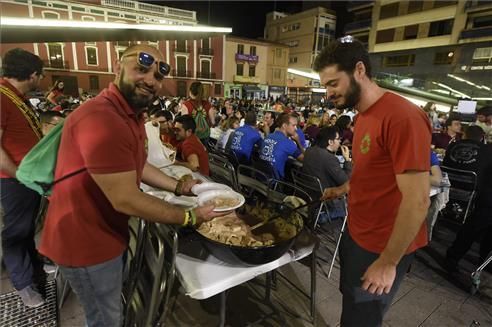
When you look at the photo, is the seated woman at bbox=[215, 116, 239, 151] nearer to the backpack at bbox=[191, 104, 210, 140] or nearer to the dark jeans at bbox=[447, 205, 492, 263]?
the backpack at bbox=[191, 104, 210, 140]

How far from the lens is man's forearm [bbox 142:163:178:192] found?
1771mm

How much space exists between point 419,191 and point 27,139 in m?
2.64

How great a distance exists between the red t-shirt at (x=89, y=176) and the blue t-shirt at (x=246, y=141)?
10.5ft

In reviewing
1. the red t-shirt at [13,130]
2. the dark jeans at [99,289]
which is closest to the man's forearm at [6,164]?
the red t-shirt at [13,130]

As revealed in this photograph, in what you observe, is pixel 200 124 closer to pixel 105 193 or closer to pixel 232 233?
pixel 232 233

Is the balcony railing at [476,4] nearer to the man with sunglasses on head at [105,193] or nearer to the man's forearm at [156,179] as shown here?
the man's forearm at [156,179]

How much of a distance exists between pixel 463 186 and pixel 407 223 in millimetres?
3582

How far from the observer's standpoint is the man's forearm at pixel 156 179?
1771mm

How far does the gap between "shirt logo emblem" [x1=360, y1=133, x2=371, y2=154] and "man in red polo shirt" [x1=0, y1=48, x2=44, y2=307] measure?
2299 millimetres

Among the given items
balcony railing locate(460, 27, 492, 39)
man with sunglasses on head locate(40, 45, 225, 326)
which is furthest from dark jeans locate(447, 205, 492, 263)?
balcony railing locate(460, 27, 492, 39)

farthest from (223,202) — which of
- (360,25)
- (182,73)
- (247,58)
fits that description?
(247,58)

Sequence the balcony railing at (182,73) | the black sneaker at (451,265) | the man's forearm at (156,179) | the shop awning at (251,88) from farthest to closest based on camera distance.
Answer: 1. the shop awning at (251,88)
2. the balcony railing at (182,73)
3. the black sneaker at (451,265)
4. the man's forearm at (156,179)

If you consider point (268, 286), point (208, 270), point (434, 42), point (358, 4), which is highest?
point (358, 4)

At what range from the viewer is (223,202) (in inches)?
64.2
